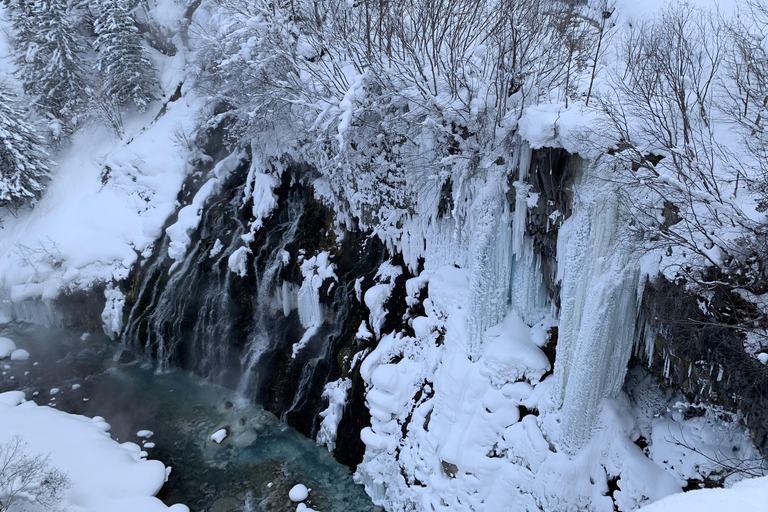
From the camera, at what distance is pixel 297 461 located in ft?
36.1

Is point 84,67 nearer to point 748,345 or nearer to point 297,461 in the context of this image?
point 297,461

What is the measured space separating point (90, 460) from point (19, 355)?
23.6 feet

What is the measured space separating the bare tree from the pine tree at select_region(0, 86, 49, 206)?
11864mm

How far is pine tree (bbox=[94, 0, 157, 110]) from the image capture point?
18266mm

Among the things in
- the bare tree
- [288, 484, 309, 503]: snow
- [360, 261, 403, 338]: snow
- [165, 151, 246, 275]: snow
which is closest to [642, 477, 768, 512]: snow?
[360, 261, 403, 338]: snow

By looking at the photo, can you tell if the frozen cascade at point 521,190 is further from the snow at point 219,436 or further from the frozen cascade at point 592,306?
the snow at point 219,436

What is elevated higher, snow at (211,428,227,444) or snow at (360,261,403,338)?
snow at (360,261,403,338)

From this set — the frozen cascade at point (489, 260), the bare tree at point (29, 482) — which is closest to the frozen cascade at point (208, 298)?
the bare tree at point (29, 482)

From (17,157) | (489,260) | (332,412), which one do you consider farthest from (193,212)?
(489,260)

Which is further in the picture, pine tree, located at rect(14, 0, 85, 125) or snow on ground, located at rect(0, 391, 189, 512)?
pine tree, located at rect(14, 0, 85, 125)

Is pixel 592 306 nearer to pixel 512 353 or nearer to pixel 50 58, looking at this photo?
pixel 512 353

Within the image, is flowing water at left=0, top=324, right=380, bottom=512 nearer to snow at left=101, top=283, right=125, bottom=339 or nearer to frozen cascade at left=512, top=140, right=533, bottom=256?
snow at left=101, top=283, right=125, bottom=339

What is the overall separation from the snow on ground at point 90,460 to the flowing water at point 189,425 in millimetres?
437

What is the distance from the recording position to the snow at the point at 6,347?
49.2ft
